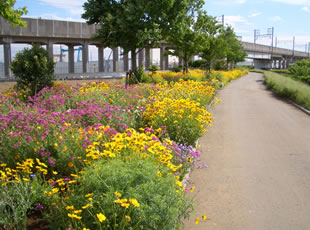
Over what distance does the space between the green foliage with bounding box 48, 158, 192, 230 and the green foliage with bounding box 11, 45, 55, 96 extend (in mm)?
9618

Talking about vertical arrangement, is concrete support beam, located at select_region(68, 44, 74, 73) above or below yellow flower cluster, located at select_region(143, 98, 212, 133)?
above

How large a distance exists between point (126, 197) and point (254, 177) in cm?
334

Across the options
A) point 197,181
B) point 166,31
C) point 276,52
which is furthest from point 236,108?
point 276,52

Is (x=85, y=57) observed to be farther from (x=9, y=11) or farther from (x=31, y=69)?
(x=9, y=11)

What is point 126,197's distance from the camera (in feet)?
9.61

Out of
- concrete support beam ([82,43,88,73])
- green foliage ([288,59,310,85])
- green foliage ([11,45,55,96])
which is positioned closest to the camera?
green foliage ([11,45,55,96])

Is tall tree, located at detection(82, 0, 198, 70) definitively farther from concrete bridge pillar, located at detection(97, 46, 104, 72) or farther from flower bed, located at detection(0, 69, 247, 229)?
concrete bridge pillar, located at detection(97, 46, 104, 72)

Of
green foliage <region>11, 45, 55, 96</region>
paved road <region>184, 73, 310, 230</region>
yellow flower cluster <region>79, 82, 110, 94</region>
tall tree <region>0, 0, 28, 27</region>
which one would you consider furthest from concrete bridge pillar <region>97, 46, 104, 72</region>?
tall tree <region>0, 0, 28, 27</region>

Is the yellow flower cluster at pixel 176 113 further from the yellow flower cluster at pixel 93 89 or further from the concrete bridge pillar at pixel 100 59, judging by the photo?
the concrete bridge pillar at pixel 100 59

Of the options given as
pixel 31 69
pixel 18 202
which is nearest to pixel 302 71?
pixel 31 69

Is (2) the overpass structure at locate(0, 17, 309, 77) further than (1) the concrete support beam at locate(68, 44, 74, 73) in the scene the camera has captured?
No

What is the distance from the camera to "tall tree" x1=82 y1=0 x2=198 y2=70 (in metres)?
16.1

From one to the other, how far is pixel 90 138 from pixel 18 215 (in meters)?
1.56

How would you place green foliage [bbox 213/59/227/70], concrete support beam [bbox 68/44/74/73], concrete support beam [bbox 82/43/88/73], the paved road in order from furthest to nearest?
green foliage [bbox 213/59/227/70]
concrete support beam [bbox 68/44/74/73]
concrete support beam [bbox 82/43/88/73]
the paved road
